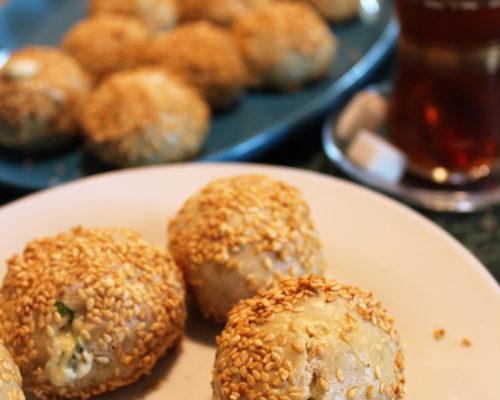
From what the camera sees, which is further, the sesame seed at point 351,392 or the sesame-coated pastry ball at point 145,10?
the sesame-coated pastry ball at point 145,10

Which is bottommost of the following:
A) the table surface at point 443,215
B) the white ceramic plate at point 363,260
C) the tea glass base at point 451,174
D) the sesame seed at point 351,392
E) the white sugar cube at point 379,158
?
the table surface at point 443,215

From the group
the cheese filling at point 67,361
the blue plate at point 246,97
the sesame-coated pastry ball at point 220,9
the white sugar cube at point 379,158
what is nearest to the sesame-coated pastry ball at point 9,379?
the cheese filling at point 67,361

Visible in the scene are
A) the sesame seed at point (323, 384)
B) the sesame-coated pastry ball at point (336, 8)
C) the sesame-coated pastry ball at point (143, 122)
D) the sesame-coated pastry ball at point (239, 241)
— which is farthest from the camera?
the sesame-coated pastry ball at point (336, 8)

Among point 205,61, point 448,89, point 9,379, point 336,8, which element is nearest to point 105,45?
point 205,61

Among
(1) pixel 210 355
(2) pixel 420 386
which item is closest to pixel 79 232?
(1) pixel 210 355

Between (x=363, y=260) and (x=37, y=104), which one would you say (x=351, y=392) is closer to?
(x=363, y=260)

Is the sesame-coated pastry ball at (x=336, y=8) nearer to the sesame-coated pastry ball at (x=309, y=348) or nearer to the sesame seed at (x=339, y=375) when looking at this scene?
the sesame-coated pastry ball at (x=309, y=348)

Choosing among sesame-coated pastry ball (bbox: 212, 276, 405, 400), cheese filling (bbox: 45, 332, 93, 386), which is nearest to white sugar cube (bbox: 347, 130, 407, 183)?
sesame-coated pastry ball (bbox: 212, 276, 405, 400)

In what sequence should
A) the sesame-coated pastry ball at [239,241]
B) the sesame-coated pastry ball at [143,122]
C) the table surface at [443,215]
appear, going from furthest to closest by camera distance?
the sesame-coated pastry ball at [143,122], the table surface at [443,215], the sesame-coated pastry ball at [239,241]
